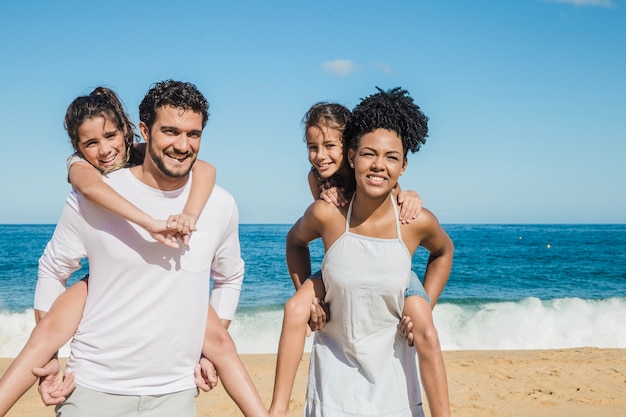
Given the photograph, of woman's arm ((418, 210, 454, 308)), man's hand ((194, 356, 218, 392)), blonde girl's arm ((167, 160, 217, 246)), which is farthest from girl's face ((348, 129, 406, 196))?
man's hand ((194, 356, 218, 392))

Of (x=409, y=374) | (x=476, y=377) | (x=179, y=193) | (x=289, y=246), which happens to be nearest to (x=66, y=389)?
(x=179, y=193)

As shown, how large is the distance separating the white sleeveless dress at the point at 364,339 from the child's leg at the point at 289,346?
188 mm

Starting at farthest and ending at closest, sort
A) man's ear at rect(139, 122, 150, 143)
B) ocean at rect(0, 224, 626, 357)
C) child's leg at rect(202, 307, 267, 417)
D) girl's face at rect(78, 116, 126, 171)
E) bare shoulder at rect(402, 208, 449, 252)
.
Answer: ocean at rect(0, 224, 626, 357) < bare shoulder at rect(402, 208, 449, 252) < girl's face at rect(78, 116, 126, 171) < child's leg at rect(202, 307, 267, 417) < man's ear at rect(139, 122, 150, 143)

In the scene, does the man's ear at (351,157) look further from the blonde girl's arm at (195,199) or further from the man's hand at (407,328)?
the man's hand at (407,328)

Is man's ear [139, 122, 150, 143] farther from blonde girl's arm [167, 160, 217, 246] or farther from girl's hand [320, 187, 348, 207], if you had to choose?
girl's hand [320, 187, 348, 207]

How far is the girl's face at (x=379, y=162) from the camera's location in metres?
3.62

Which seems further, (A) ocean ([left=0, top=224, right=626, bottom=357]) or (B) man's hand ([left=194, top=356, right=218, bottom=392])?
(A) ocean ([left=0, top=224, right=626, bottom=357])

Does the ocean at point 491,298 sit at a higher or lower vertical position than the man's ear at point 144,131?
lower

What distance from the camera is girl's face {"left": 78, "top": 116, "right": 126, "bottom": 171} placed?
361cm

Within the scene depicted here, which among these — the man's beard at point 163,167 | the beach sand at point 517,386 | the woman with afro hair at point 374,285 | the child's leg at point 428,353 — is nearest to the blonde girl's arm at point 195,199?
the man's beard at point 163,167

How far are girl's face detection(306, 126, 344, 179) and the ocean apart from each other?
955cm

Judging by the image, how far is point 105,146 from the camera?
3609 mm

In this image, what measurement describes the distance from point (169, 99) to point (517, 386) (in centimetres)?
671

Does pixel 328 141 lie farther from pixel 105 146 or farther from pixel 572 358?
pixel 572 358
